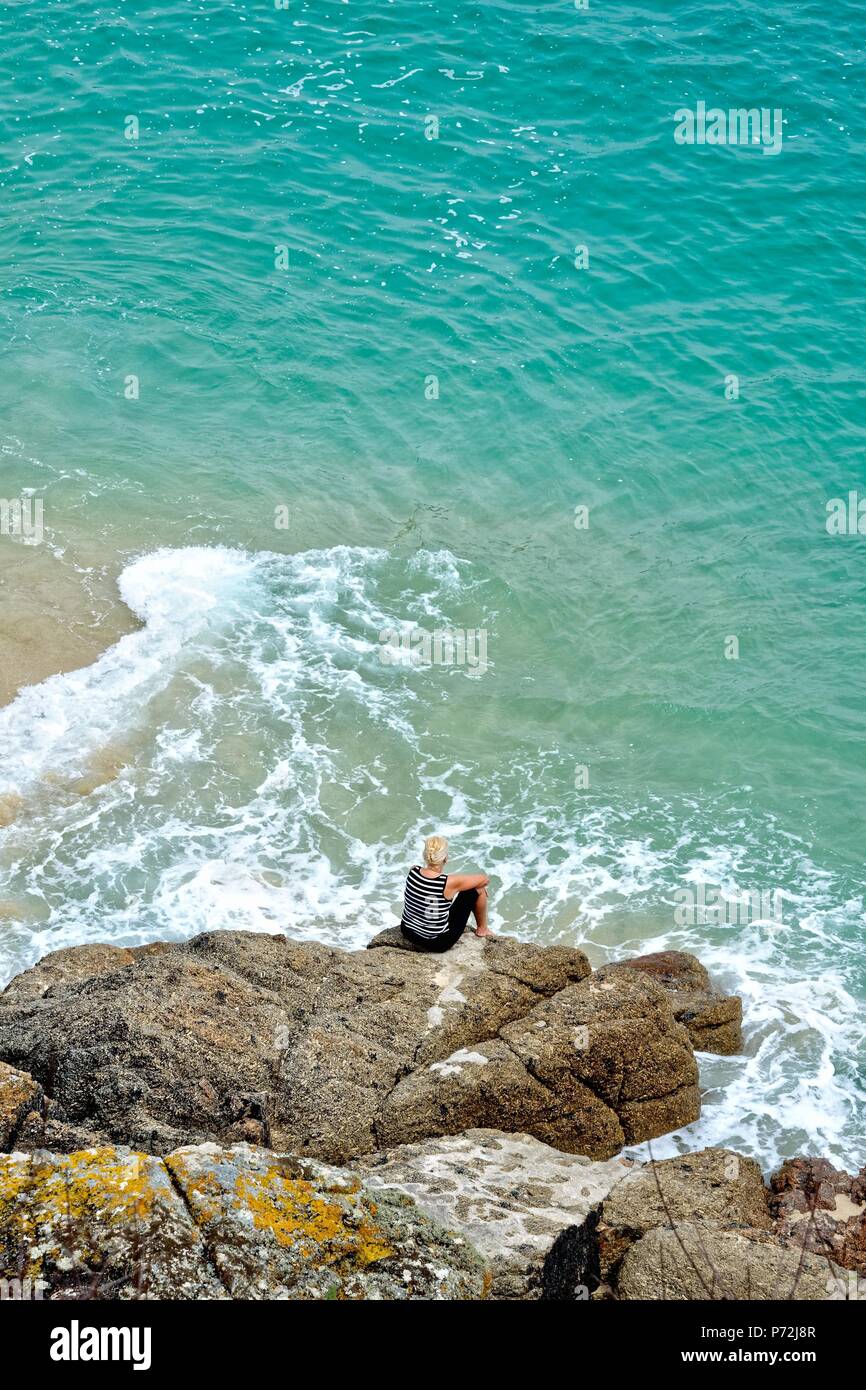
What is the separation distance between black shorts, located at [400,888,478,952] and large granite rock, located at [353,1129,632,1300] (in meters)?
2.65

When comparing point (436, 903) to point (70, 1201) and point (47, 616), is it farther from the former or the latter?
point (47, 616)

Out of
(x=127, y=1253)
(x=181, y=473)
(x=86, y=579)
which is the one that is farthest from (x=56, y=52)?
(x=127, y=1253)

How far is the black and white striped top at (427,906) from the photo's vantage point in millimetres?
12320

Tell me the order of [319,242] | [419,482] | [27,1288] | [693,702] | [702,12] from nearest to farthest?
[27,1288] → [693,702] → [419,482] → [319,242] → [702,12]

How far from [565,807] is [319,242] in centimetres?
1689

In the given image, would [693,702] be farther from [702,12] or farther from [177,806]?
[702,12]

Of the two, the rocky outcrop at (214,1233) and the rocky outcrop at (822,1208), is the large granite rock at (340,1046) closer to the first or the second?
the rocky outcrop at (822,1208)

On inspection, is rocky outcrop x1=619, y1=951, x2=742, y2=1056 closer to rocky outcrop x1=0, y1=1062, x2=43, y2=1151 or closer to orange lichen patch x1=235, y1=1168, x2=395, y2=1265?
rocky outcrop x1=0, y1=1062, x2=43, y2=1151

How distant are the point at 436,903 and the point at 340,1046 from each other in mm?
2426

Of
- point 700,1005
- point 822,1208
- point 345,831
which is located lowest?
point 822,1208

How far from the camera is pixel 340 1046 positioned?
401 inches

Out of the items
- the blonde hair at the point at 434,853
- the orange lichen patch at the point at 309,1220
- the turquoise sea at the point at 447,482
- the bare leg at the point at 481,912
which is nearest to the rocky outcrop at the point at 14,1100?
the orange lichen patch at the point at 309,1220

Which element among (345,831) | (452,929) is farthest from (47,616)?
(452,929)

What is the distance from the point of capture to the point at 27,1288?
5156mm
